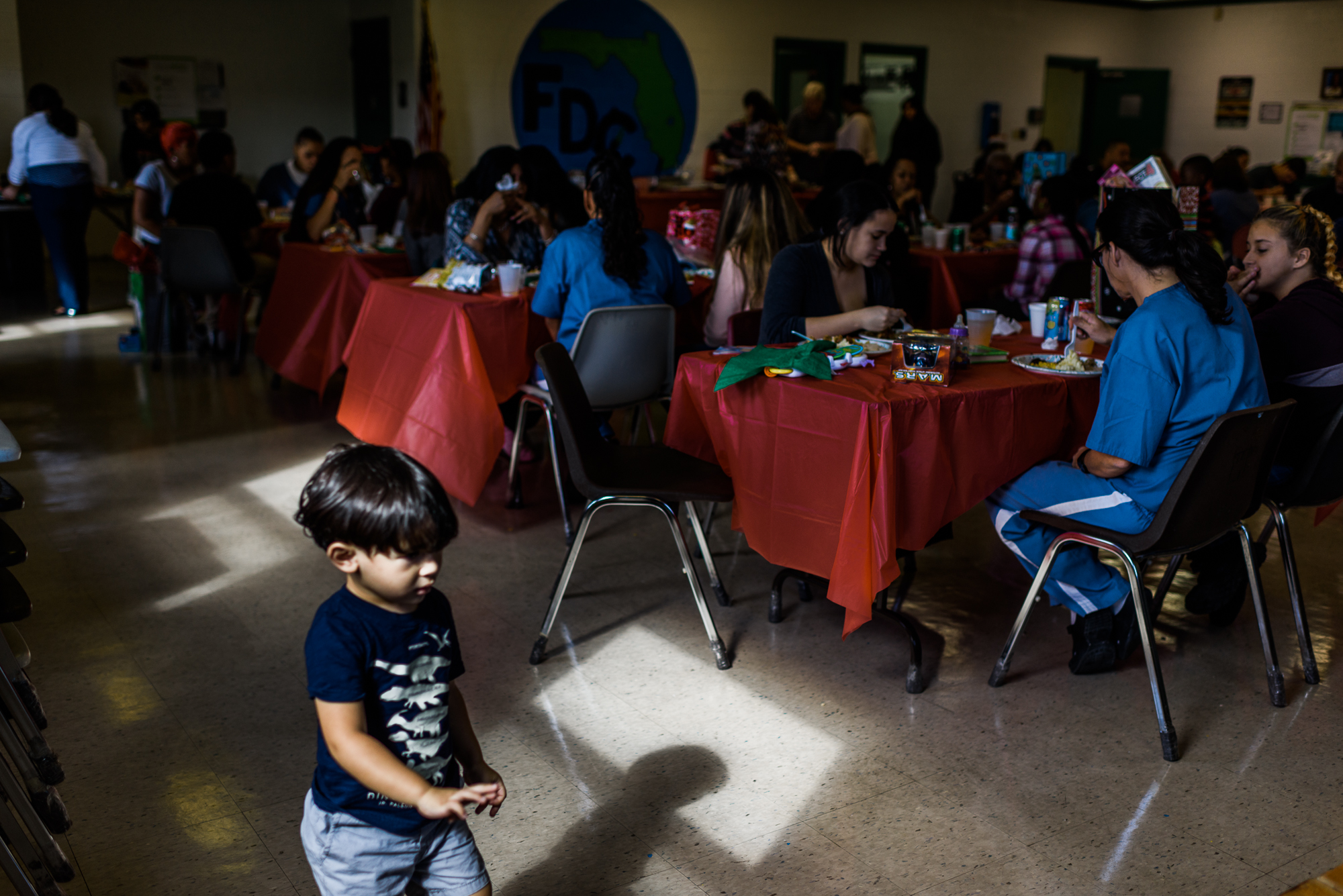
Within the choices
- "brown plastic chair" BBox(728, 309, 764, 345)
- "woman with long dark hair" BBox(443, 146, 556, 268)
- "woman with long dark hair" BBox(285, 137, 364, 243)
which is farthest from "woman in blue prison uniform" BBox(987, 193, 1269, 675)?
"woman with long dark hair" BBox(285, 137, 364, 243)

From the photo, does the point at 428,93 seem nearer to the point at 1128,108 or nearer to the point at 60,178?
the point at 60,178

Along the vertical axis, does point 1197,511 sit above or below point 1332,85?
below

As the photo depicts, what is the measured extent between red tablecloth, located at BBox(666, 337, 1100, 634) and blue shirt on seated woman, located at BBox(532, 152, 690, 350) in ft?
2.80

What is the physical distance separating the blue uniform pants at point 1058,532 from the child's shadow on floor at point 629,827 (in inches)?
37.3

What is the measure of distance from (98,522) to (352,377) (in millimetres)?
1030

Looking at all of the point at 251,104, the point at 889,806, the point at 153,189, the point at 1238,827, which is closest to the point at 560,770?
the point at 889,806

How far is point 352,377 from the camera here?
13.8ft

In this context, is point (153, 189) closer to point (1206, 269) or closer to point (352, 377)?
point (352, 377)

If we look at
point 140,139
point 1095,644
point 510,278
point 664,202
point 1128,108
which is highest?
point 1128,108

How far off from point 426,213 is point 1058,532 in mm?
3190

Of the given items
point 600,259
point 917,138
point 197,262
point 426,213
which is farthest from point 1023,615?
point 917,138

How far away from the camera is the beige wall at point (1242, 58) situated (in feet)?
38.7

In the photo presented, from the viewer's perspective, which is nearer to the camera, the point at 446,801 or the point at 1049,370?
the point at 446,801

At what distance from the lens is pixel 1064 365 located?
9.00 feet
